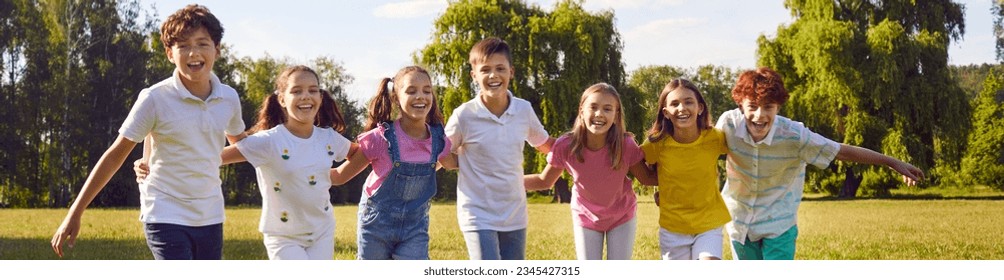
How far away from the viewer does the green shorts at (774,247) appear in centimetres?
437

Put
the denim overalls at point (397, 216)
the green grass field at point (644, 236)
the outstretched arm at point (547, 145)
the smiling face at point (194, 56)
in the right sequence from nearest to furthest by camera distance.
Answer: the smiling face at point (194, 56) → the denim overalls at point (397, 216) → the outstretched arm at point (547, 145) → the green grass field at point (644, 236)

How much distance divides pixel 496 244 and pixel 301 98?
104 cm

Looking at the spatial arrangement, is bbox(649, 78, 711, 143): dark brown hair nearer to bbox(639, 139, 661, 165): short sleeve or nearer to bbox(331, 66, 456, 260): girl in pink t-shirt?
bbox(639, 139, 661, 165): short sleeve

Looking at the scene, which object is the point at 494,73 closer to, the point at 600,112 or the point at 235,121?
the point at 600,112

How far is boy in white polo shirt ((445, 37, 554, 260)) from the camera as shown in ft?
13.2

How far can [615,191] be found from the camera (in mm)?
4223

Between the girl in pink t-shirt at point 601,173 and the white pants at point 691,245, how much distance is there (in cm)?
17

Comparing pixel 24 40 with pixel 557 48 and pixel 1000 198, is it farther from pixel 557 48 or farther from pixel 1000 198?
pixel 1000 198

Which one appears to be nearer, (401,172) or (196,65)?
(196,65)

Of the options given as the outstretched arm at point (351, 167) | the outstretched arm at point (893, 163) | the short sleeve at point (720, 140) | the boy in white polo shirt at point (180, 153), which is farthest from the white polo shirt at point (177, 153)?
the outstretched arm at point (893, 163)

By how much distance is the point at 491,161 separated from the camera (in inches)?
160

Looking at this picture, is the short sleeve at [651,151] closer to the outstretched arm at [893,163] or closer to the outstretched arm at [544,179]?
the outstretched arm at [544,179]

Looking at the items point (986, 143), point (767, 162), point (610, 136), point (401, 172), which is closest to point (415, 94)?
point (401, 172)

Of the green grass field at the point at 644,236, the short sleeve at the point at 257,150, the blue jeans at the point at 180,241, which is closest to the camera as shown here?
the blue jeans at the point at 180,241
